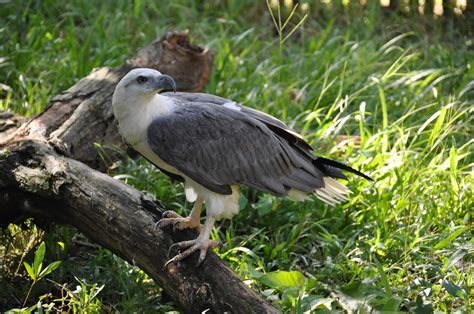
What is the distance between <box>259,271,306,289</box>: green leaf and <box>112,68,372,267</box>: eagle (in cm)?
36

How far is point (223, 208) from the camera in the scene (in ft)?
14.0

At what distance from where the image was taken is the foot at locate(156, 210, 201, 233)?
417cm

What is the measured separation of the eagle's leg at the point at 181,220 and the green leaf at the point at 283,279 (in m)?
0.63

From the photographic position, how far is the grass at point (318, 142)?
4.29m

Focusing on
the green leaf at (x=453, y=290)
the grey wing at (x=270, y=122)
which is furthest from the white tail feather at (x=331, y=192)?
the green leaf at (x=453, y=290)

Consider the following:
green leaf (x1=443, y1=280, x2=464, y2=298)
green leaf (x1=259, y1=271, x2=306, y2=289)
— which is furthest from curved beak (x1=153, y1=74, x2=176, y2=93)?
green leaf (x1=443, y1=280, x2=464, y2=298)

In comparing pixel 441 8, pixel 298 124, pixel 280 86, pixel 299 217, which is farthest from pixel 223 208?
pixel 441 8

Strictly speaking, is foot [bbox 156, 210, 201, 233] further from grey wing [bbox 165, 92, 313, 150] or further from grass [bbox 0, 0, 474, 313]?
grey wing [bbox 165, 92, 313, 150]

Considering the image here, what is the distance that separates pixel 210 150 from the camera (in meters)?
4.25

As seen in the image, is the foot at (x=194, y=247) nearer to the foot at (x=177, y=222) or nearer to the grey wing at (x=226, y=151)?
the foot at (x=177, y=222)

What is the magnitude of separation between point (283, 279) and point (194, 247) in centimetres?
50

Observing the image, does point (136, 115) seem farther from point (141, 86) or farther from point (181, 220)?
point (181, 220)

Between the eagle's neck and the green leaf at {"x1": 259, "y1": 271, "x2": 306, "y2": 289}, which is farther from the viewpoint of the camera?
the eagle's neck

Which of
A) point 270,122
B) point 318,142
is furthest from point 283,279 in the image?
point 318,142
